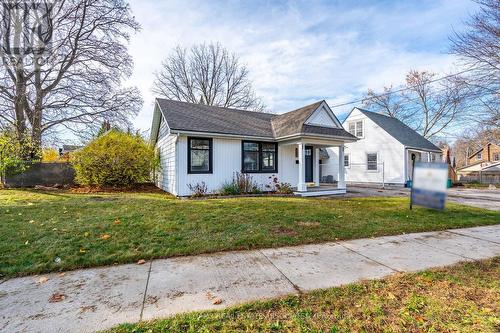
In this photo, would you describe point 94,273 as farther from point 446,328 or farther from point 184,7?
point 184,7

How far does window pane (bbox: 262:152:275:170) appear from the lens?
1184 cm

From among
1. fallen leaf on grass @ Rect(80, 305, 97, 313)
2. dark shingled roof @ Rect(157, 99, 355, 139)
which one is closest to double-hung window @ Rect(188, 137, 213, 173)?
dark shingled roof @ Rect(157, 99, 355, 139)

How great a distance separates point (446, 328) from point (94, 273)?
4.08 metres

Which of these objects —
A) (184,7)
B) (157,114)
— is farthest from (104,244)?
(157,114)

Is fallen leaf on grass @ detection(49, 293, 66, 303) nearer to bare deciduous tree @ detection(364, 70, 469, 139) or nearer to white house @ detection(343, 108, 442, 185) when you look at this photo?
white house @ detection(343, 108, 442, 185)

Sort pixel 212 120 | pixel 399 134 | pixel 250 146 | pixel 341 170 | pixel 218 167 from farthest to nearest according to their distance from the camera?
pixel 399 134, pixel 341 170, pixel 250 146, pixel 212 120, pixel 218 167

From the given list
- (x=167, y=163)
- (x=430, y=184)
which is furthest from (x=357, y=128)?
(x=430, y=184)

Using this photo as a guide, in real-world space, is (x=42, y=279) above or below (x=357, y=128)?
below

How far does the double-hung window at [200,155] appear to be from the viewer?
10.2 meters

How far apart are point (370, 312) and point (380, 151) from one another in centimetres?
1867

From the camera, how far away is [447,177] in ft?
6.63

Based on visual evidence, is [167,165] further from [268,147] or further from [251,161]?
[268,147]

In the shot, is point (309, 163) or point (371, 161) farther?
point (371, 161)

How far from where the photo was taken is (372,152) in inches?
754
